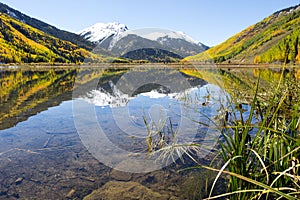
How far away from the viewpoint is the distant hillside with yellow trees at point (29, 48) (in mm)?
131500

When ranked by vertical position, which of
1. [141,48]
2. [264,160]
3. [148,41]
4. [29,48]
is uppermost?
[29,48]

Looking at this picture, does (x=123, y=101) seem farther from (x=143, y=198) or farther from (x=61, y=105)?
(x=143, y=198)

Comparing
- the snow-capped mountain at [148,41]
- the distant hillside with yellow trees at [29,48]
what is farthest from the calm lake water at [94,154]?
the distant hillside with yellow trees at [29,48]

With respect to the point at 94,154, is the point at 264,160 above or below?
above

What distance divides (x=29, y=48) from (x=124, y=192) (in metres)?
168

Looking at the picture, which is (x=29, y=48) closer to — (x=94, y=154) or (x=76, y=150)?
(x=76, y=150)

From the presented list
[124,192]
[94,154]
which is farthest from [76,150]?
[124,192]

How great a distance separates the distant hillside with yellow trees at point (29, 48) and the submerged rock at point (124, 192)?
121958 mm

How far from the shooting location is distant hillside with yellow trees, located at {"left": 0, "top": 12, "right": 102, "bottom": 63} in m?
132

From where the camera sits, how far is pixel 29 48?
152500 mm

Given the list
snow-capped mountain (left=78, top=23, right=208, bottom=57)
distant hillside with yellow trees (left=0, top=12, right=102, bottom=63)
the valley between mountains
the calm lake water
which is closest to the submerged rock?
the calm lake water

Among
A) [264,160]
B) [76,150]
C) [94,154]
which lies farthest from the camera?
[76,150]

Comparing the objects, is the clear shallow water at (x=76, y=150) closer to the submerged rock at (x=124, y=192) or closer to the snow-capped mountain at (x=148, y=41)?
the submerged rock at (x=124, y=192)

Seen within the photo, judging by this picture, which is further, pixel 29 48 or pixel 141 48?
pixel 29 48
